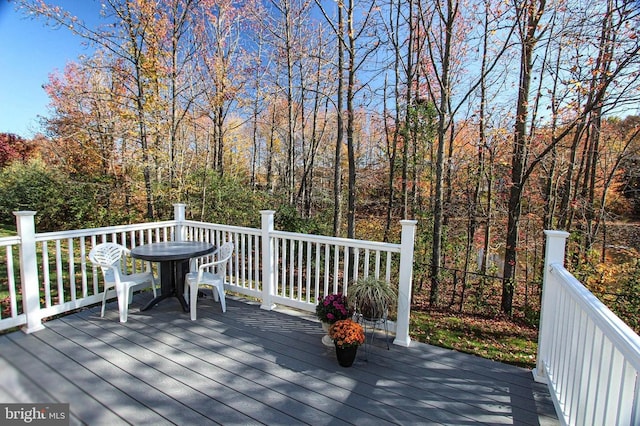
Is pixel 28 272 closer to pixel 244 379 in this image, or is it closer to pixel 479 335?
pixel 244 379

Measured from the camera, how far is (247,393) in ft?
6.97

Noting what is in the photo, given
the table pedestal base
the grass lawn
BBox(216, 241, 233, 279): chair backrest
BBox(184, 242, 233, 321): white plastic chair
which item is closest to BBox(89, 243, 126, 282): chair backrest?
the table pedestal base

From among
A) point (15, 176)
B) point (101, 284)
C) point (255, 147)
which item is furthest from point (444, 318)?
point (15, 176)

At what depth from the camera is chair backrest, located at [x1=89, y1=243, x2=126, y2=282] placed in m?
3.17

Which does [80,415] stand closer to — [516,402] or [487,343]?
[516,402]

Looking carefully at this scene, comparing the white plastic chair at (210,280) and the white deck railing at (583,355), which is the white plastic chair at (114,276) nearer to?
the white plastic chair at (210,280)

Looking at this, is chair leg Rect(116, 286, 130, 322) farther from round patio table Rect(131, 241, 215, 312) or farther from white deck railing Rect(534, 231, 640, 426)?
white deck railing Rect(534, 231, 640, 426)

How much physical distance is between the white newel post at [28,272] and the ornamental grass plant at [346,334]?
2.78 m

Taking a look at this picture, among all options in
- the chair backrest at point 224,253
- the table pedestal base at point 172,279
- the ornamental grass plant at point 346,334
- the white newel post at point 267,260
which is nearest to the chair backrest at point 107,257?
the table pedestal base at point 172,279

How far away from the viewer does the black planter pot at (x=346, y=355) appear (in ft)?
7.98

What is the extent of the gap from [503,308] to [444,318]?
1205 mm

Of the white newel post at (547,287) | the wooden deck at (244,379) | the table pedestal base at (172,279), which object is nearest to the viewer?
the wooden deck at (244,379)

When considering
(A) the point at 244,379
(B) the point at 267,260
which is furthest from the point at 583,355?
(B) the point at 267,260

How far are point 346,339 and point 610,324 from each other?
5.17ft
